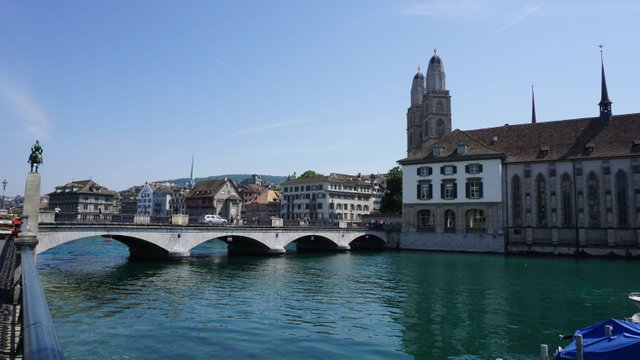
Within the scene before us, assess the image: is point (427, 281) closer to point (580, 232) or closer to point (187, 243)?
point (187, 243)

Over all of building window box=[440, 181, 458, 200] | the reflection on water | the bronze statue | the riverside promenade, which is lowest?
the reflection on water

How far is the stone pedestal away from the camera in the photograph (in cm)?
2227

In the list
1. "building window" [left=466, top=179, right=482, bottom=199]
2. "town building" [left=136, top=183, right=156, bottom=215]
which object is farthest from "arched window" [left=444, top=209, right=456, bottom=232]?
"town building" [left=136, top=183, right=156, bottom=215]

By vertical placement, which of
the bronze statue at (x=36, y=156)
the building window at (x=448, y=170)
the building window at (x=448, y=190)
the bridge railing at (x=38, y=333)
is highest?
the building window at (x=448, y=170)

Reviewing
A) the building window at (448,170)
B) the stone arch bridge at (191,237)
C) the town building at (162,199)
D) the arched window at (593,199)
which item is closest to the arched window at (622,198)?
the arched window at (593,199)

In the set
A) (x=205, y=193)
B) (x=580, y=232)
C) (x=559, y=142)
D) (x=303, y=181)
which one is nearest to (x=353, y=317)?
(x=580, y=232)

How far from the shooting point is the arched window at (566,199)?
5578 centimetres

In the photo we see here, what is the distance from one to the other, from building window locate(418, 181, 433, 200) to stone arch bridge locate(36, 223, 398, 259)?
7.45 m

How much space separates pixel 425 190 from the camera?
64.4 m

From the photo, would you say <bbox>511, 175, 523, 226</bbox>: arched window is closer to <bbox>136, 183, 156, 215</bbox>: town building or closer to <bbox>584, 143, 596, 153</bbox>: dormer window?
<bbox>584, 143, 596, 153</bbox>: dormer window

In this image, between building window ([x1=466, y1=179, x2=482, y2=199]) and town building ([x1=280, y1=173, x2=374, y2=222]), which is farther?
town building ([x1=280, y1=173, x2=374, y2=222])

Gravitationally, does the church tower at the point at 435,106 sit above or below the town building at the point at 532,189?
above

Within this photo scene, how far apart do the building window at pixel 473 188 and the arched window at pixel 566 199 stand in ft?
31.8

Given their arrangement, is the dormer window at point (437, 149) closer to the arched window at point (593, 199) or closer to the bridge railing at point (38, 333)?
the arched window at point (593, 199)
